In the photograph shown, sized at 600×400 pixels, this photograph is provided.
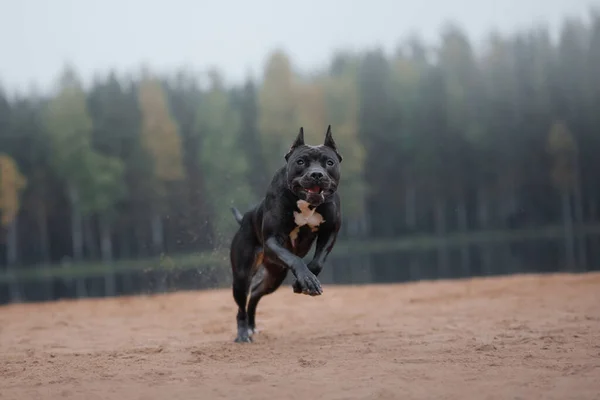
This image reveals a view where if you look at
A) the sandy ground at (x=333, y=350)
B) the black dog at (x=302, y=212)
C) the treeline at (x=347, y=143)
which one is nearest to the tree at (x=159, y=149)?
the treeline at (x=347, y=143)

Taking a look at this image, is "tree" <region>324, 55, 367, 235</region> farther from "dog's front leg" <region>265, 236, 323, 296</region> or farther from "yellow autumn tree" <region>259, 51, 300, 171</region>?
"dog's front leg" <region>265, 236, 323, 296</region>

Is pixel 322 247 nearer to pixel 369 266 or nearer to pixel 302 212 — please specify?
pixel 302 212

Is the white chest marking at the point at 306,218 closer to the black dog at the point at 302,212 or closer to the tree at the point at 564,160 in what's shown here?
the black dog at the point at 302,212

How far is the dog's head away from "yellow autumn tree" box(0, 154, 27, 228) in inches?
1150

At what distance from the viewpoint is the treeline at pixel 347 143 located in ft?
115

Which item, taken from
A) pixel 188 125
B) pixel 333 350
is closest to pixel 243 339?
pixel 333 350

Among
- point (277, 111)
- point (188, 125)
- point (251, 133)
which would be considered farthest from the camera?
point (188, 125)

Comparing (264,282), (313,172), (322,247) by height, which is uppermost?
(313,172)

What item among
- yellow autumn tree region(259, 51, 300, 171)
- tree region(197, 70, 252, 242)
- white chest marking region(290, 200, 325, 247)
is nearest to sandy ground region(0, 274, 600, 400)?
white chest marking region(290, 200, 325, 247)

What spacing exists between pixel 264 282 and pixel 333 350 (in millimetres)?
1486

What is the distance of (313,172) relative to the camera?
617cm

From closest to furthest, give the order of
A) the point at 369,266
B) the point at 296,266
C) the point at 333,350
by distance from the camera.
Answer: the point at 296,266 → the point at 333,350 → the point at 369,266

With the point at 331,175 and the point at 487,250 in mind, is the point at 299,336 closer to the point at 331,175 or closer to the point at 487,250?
the point at 331,175

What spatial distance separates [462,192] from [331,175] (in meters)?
32.3
